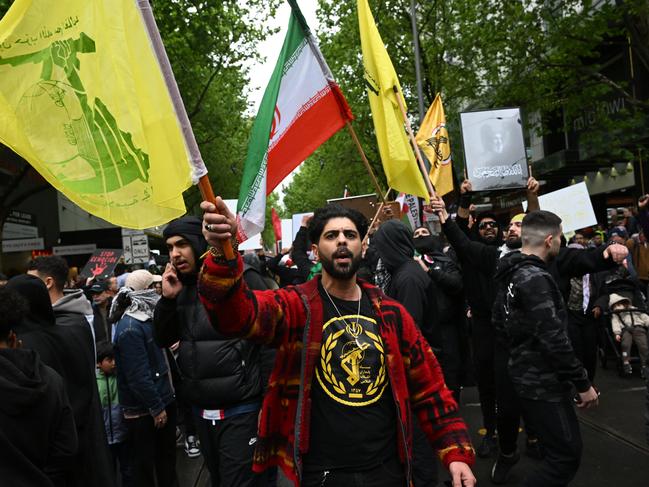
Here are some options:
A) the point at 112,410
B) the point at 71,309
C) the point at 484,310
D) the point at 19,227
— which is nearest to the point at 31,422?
A: the point at 71,309

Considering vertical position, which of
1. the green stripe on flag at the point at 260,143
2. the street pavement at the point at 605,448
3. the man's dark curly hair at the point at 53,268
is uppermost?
the green stripe on flag at the point at 260,143

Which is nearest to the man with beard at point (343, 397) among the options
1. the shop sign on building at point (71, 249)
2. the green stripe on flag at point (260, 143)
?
the green stripe on flag at point (260, 143)

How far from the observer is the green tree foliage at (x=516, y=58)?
44.4 feet

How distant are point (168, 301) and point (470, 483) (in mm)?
2066

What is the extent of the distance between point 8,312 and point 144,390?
6.02 feet

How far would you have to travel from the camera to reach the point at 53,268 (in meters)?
4.08

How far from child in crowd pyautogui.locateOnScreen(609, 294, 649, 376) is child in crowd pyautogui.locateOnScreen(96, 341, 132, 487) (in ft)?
21.7

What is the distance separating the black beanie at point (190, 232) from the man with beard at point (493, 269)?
80.4 inches

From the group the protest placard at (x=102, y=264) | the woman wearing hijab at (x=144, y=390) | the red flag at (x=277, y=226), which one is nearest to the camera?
the woman wearing hijab at (x=144, y=390)

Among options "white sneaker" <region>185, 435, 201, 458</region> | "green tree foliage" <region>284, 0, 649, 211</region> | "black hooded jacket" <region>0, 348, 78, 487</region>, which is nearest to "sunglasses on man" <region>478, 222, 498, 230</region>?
"white sneaker" <region>185, 435, 201, 458</region>

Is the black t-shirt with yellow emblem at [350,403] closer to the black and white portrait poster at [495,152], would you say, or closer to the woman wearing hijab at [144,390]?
the woman wearing hijab at [144,390]

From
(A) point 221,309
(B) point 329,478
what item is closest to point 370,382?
(B) point 329,478

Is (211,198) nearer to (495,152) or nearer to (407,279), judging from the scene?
(407,279)

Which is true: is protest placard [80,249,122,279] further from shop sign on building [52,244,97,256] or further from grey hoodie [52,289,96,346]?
shop sign on building [52,244,97,256]
